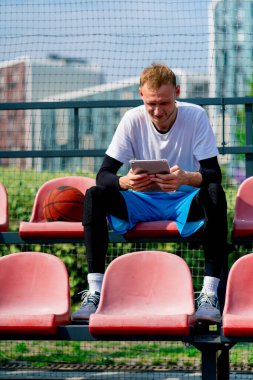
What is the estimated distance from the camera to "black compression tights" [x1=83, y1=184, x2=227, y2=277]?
191 inches

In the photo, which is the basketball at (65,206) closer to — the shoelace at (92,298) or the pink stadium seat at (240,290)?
the shoelace at (92,298)

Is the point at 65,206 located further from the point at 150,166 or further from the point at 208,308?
the point at 208,308

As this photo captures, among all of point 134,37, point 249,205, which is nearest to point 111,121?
point 134,37

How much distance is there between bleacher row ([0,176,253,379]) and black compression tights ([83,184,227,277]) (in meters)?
0.20

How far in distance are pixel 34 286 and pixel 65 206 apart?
78cm

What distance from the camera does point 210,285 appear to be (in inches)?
187

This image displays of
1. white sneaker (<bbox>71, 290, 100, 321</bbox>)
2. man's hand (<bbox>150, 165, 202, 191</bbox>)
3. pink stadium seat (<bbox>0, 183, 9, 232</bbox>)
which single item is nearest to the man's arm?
man's hand (<bbox>150, 165, 202, 191</bbox>)

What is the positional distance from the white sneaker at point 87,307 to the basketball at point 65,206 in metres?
0.77

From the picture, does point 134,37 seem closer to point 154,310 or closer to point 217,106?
point 217,106

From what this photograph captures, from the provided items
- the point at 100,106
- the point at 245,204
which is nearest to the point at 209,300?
the point at 245,204

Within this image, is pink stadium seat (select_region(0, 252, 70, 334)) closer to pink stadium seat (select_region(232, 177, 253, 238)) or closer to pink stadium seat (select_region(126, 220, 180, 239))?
pink stadium seat (select_region(126, 220, 180, 239))

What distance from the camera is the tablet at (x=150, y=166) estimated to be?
192 inches

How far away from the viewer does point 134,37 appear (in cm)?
649

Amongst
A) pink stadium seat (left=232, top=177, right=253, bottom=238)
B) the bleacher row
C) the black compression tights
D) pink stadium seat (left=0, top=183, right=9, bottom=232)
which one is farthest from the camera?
pink stadium seat (left=0, top=183, right=9, bottom=232)
